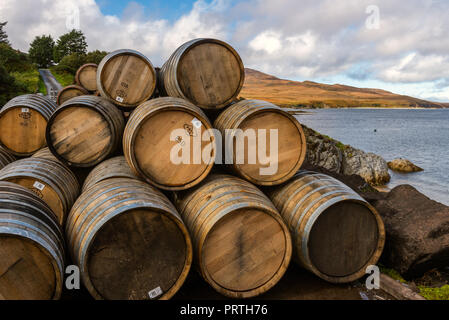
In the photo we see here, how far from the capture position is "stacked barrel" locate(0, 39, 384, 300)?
10.5 feet

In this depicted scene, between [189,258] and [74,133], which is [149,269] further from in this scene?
[74,133]

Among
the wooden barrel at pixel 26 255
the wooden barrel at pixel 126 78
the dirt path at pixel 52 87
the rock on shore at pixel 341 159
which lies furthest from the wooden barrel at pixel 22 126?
the dirt path at pixel 52 87

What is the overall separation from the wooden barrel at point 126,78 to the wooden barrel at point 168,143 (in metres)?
1.97

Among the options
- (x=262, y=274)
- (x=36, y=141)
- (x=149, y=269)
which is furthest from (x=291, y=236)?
(x=36, y=141)

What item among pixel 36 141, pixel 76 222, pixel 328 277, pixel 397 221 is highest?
pixel 36 141

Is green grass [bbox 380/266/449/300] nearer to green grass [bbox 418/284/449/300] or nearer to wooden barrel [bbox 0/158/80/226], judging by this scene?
green grass [bbox 418/284/449/300]

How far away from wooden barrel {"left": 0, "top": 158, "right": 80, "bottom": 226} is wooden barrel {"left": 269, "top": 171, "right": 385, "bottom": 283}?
10.0 feet

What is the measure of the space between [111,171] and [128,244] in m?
1.26

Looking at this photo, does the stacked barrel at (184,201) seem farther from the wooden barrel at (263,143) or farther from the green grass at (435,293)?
the green grass at (435,293)

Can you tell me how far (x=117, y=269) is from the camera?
128 inches

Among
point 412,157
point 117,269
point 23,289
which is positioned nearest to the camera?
point 23,289

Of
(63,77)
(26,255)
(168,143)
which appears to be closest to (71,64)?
(63,77)

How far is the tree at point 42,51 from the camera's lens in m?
56.3

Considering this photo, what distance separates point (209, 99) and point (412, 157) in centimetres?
2495
